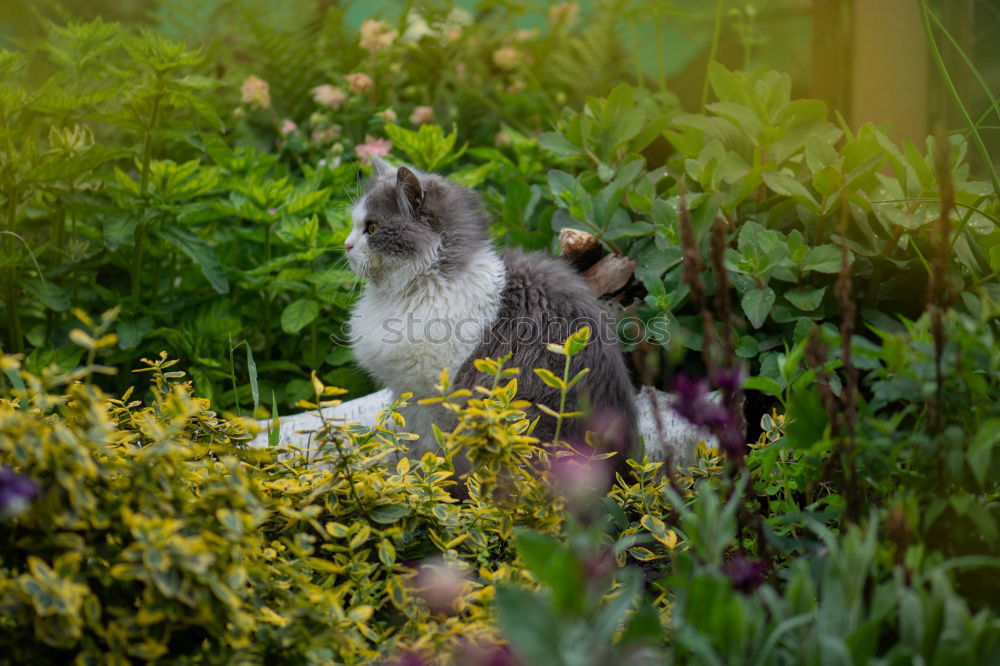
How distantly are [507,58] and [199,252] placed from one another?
94.1 inches

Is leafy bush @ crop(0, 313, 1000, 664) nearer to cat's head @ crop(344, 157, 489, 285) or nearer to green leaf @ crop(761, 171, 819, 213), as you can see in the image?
cat's head @ crop(344, 157, 489, 285)

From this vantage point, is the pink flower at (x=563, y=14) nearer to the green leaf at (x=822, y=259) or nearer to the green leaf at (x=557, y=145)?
the green leaf at (x=557, y=145)

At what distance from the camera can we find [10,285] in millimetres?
2943

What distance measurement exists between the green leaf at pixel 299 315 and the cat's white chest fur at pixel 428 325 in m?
0.32

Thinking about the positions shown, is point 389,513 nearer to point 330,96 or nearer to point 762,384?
point 762,384

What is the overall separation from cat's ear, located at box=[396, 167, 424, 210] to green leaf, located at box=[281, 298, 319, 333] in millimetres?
655

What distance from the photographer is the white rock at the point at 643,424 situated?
290 centimetres

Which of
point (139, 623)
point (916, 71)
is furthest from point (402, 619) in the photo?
point (916, 71)

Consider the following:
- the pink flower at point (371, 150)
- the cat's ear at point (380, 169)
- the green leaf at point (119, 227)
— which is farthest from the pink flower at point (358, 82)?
the green leaf at point (119, 227)

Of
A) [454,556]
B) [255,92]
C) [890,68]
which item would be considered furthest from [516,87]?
[454,556]

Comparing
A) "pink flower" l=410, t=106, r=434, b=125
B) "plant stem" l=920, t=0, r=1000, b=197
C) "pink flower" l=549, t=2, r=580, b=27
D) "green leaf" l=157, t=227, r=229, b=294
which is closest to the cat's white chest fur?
"green leaf" l=157, t=227, r=229, b=294

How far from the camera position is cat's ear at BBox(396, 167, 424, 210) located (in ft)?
9.03

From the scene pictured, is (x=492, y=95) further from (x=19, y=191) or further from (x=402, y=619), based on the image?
(x=402, y=619)

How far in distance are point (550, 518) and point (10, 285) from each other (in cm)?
224
